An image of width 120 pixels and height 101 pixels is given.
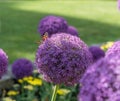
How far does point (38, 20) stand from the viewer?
1091 centimetres

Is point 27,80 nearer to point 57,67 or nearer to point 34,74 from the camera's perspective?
point 34,74

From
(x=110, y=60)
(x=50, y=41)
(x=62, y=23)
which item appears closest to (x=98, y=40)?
(x=62, y=23)

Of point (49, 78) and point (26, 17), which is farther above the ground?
point (26, 17)

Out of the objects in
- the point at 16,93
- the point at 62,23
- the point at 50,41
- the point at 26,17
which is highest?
the point at 26,17

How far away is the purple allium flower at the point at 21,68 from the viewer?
4465mm

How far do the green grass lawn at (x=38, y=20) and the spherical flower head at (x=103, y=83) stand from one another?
5426mm

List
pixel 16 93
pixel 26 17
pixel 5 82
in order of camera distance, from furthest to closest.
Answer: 1. pixel 26 17
2. pixel 5 82
3. pixel 16 93

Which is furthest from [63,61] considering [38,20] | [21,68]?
[38,20]

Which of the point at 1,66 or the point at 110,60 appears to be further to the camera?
the point at 1,66

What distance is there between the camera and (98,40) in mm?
8500

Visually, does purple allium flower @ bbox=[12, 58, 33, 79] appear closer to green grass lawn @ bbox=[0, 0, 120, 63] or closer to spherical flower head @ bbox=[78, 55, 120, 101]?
green grass lawn @ bbox=[0, 0, 120, 63]

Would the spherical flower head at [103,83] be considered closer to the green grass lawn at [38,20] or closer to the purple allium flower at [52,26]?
the purple allium flower at [52,26]

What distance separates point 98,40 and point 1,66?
653 cm

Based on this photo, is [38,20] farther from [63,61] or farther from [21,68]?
[63,61]
